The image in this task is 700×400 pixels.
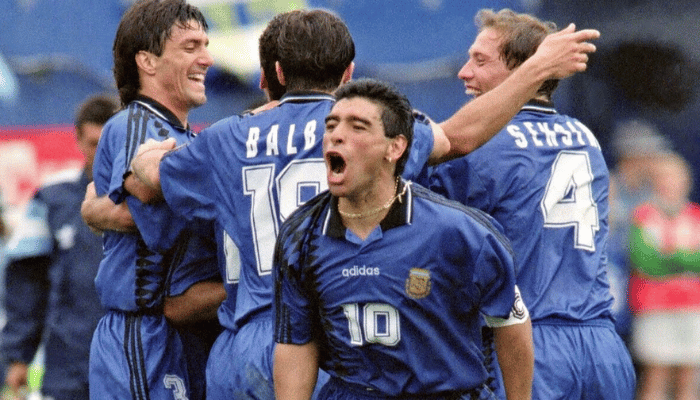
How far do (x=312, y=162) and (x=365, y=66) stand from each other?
27.9 ft

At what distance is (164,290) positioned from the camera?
19.4ft

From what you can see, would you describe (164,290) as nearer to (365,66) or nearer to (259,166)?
(259,166)

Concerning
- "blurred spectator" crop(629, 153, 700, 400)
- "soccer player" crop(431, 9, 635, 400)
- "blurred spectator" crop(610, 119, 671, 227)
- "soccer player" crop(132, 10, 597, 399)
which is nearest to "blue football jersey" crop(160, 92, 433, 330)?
"soccer player" crop(132, 10, 597, 399)

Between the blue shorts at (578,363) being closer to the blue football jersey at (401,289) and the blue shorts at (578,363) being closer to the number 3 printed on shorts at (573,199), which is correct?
the number 3 printed on shorts at (573,199)

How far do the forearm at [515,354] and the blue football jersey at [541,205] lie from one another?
3.73 feet

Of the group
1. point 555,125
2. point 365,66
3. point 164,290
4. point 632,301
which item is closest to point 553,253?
point 555,125

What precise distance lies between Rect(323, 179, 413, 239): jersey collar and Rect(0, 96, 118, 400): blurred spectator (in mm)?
3245

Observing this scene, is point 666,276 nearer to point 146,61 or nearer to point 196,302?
point 196,302

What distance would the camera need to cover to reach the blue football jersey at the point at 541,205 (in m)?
6.07

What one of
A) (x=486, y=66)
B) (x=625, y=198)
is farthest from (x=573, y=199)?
(x=625, y=198)

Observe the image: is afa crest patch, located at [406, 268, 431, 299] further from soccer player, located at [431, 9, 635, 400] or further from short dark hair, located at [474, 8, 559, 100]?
short dark hair, located at [474, 8, 559, 100]

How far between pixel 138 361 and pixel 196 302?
37 cm

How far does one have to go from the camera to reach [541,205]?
6090 mm

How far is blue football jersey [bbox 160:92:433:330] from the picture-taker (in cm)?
529
